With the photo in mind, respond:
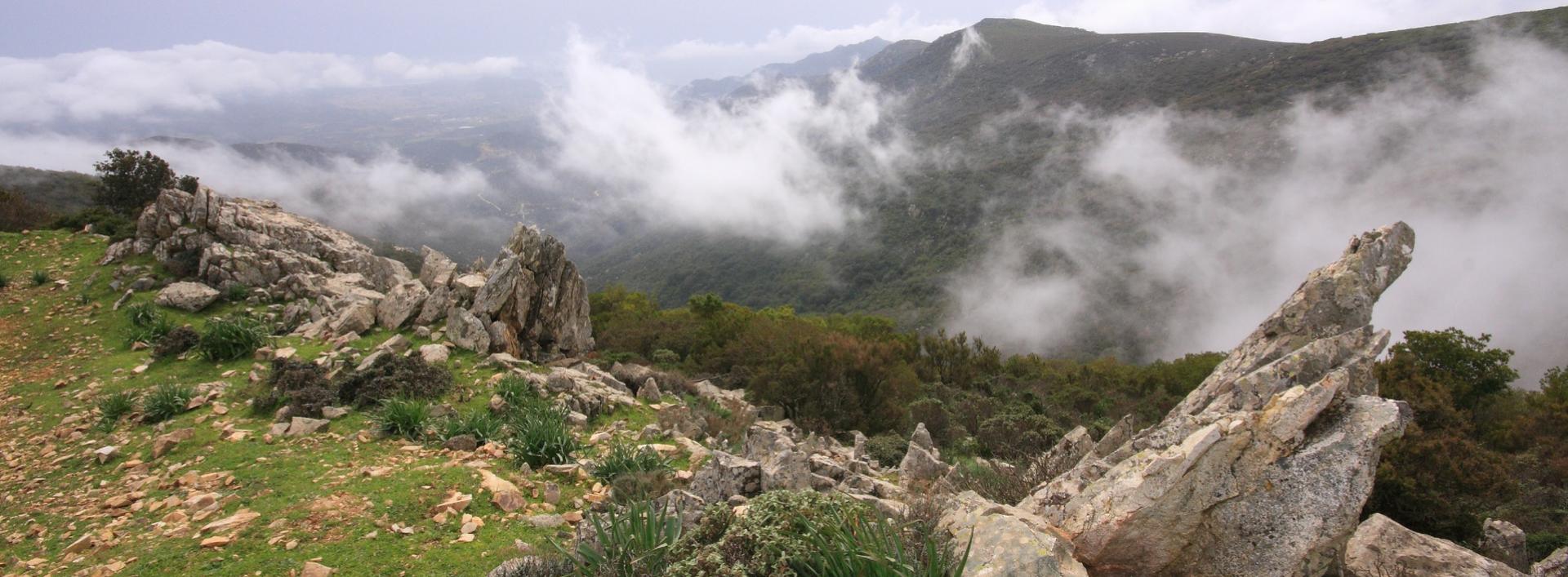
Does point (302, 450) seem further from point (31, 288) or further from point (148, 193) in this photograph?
point (148, 193)

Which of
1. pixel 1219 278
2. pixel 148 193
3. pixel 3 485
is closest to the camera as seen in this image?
pixel 3 485

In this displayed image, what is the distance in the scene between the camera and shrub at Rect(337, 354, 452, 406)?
1057 centimetres

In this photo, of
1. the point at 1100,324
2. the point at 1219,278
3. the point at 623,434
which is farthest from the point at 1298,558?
the point at 1219,278

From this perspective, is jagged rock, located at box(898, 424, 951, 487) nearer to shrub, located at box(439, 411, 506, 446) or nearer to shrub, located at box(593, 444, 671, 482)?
shrub, located at box(593, 444, 671, 482)

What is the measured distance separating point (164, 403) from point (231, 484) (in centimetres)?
389

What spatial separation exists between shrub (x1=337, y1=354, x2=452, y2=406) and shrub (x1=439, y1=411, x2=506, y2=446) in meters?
1.55

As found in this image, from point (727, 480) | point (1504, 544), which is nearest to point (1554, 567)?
point (1504, 544)

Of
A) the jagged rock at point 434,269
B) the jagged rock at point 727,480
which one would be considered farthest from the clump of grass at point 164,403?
the jagged rock at point 727,480

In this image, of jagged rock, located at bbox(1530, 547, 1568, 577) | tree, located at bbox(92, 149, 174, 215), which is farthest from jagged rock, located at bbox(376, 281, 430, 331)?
tree, located at bbox(92, 149, 174, 215)

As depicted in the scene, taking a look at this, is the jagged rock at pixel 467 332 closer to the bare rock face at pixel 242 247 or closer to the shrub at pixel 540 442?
the shrub at pixel 540 442

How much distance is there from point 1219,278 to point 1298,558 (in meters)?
129

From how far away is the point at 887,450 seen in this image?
44.9 ft

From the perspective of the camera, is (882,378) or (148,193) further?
(148,193)

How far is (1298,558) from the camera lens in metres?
4.45
